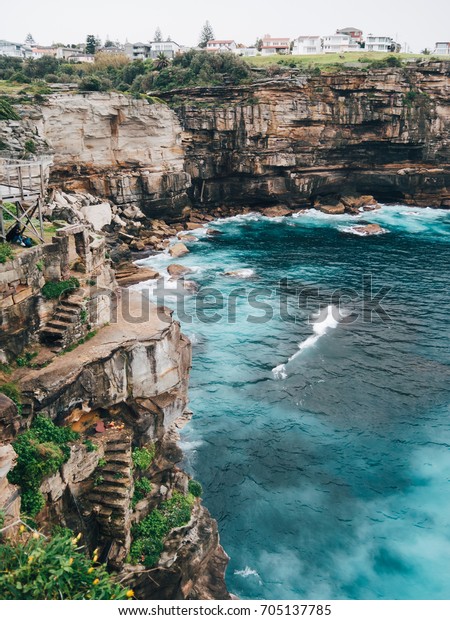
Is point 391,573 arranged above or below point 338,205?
below

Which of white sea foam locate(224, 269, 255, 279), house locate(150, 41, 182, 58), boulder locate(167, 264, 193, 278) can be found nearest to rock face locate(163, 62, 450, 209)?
white sea foam locate(224, 269, 255, 279)

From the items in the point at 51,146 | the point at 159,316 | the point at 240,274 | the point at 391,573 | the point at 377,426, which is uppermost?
the point at 51,146

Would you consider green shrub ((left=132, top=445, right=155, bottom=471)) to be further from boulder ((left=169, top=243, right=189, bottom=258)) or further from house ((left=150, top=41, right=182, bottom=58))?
house ((left=150, top=41, right=182, bottom=58))

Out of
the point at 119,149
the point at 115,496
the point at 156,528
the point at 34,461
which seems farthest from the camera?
the point at 119,149

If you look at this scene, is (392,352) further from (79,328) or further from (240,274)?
(79,328)

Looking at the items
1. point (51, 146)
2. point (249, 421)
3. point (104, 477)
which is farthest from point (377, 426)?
point (51, 146)

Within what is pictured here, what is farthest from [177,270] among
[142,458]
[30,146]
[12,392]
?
[12,392]

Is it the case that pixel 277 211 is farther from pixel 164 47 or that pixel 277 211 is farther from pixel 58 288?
pixel 164 47
